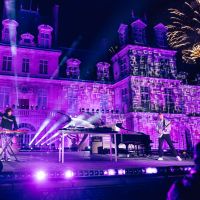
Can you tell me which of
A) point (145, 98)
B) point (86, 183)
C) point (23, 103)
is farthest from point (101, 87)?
point (86, 183)

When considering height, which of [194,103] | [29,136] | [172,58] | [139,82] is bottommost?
[29,136]

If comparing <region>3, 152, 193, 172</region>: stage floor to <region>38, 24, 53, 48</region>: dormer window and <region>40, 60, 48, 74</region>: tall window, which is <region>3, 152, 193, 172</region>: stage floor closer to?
<region>40, 60, 48, 74</region>: tall window

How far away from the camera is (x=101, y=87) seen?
87.9 ft

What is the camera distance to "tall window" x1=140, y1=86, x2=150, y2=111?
958 inches

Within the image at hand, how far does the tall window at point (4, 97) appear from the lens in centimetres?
2247

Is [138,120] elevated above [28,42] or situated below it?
below

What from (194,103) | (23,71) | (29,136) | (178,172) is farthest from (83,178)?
(194,103)

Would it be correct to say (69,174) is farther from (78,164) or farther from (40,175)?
(78,164)

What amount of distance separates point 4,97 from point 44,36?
7.76 meters

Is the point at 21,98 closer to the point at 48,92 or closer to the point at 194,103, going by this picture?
the point at 48,92

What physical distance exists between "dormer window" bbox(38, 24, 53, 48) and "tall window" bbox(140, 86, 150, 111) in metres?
11.2

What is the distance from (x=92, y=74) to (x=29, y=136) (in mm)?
9867

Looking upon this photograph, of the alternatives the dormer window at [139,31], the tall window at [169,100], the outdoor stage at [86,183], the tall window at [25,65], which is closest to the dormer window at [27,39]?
the tall window at [25,65]

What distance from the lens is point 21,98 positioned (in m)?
23.2
